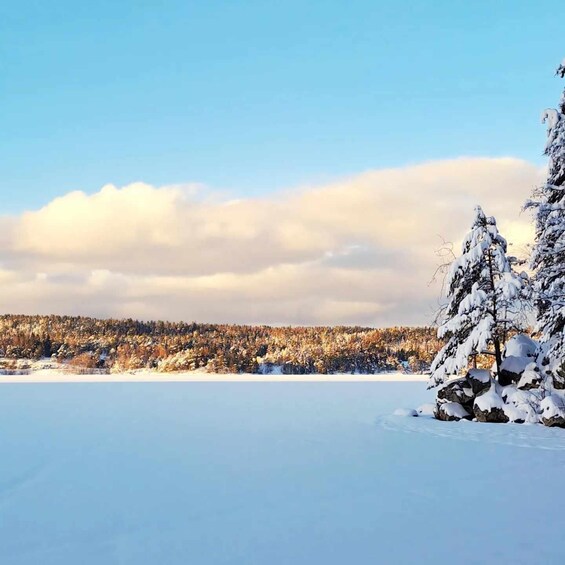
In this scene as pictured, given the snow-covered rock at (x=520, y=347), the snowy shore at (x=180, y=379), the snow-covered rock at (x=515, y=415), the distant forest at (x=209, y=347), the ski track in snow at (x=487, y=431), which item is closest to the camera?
the ski track in snow at (x=487, y=431)

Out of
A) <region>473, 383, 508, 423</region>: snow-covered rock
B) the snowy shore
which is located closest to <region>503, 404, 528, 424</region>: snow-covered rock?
<region>473, 383, 508, 423</region>: snow-covered rock

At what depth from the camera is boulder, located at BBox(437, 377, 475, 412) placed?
23094 mm

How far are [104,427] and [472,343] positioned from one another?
1539 centimetres

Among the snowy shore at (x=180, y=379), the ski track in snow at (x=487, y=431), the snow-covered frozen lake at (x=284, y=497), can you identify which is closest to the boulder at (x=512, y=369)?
the ski track in snow at (x=487, y=431)

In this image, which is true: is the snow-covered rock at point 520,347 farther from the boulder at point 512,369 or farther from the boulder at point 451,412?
the boulder at point 451,412

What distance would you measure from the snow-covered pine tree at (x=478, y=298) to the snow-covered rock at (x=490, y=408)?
6.12 ft

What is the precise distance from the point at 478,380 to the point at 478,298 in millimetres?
3515

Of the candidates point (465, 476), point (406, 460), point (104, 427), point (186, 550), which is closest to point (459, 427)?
point (406, 460)

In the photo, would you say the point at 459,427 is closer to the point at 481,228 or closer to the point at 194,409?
the point at 481,228

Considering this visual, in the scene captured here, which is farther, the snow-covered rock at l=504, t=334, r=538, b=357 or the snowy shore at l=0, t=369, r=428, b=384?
the snowy shore at l=0, t=369, r=428, b=384

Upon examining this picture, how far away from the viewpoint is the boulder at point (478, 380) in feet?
76.1

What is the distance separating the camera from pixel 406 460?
13.1 meters

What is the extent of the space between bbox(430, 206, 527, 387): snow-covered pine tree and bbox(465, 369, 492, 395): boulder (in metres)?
0.59

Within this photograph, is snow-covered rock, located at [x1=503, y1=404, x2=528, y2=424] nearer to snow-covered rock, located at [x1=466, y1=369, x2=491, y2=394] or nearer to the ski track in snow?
the ski track in snow
